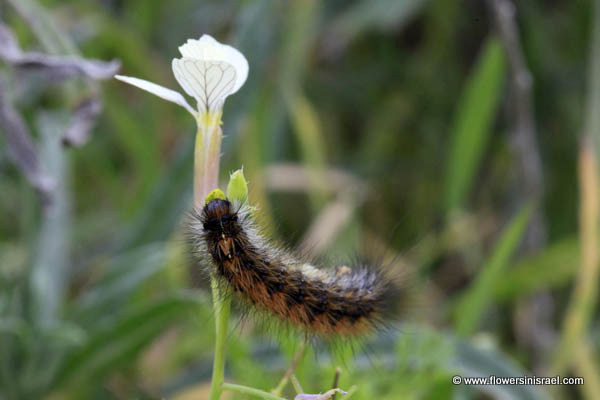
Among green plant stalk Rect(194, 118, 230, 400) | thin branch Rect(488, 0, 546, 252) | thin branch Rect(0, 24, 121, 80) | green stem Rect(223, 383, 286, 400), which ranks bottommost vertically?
green stem Rect(223, 383, 286, 400)

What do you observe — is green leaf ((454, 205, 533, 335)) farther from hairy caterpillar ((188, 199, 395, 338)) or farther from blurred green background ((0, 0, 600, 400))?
hairy caterpillar ((188, 199, 395, 338))

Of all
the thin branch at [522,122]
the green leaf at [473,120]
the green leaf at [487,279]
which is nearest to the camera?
the green leaf at [487,279]

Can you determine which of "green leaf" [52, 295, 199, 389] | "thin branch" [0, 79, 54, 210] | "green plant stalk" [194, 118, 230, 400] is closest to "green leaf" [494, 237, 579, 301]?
"green leaf" [52, 295, 199, 389]

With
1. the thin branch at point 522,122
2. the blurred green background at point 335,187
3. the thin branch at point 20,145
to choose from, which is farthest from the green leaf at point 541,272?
the thin branch at point 20,145

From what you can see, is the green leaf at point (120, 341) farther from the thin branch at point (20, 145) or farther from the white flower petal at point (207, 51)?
the white flower petal at point (207, 51)

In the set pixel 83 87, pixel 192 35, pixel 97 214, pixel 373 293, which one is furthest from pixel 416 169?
pixel 373 293
